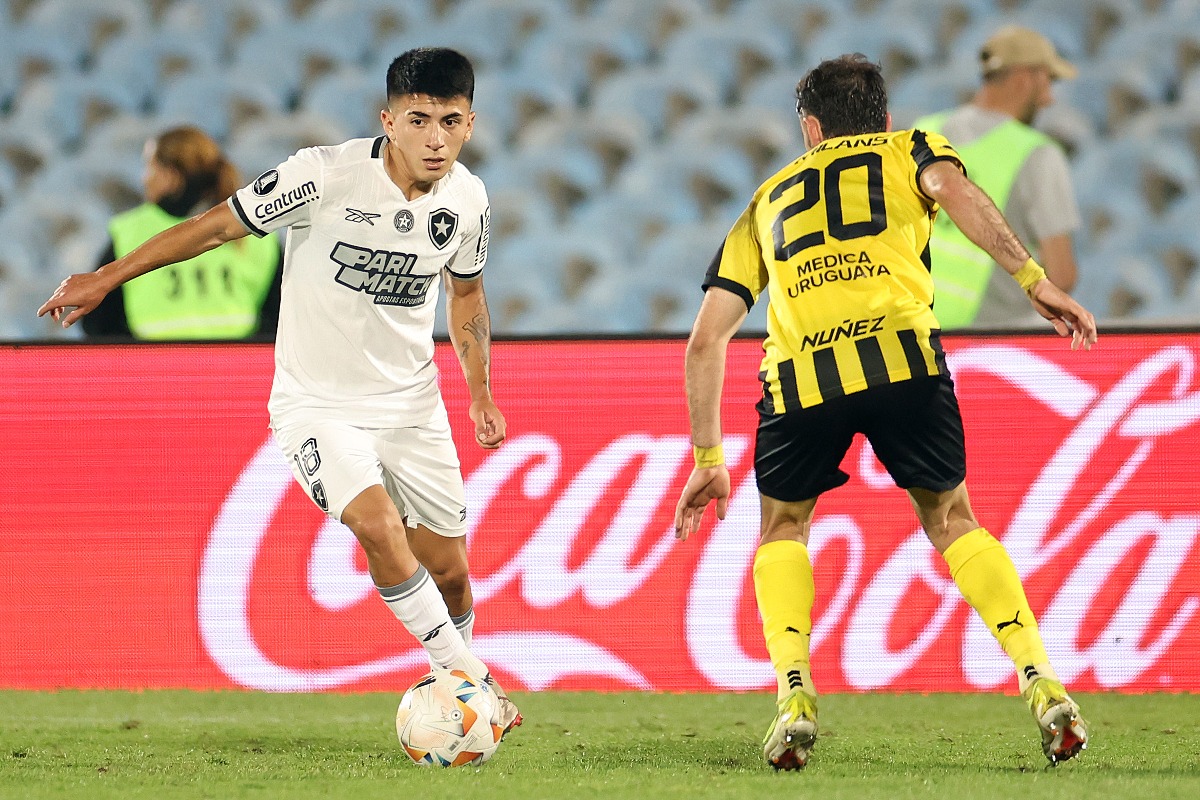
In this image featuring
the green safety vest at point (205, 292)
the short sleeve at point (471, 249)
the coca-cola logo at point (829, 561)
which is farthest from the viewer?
the green safety vest at point (205, 292)

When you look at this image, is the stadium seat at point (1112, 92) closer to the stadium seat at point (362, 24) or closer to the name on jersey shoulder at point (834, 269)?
the stadium seat at point (362, 24)

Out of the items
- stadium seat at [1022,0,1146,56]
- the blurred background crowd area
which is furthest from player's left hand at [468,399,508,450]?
stadium seat at [1022,0,1146,56]

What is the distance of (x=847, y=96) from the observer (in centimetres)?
321

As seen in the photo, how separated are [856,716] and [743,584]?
0.55 metres

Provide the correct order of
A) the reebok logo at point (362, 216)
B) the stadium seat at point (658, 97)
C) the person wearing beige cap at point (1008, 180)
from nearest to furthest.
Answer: the reebok logo at point (362, 216)
the person wearing beige cap at point (1008, 180)
the stadium seat at point (658, 97)

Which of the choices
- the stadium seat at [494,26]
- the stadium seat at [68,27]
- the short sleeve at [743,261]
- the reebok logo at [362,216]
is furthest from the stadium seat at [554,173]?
the short sleeve at [743,261]

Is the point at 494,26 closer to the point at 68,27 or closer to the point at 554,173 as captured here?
the point at 554,173

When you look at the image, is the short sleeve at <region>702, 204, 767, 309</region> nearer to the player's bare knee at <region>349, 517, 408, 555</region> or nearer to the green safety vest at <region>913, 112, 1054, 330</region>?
the player's bare knee at <region>349, 517, 408, 555</region>

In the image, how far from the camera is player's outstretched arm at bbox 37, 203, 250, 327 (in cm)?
316

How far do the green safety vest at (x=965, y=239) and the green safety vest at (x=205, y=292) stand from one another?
2.38m

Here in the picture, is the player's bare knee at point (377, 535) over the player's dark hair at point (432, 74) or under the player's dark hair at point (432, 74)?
under

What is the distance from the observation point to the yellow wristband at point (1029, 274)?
9.53ft

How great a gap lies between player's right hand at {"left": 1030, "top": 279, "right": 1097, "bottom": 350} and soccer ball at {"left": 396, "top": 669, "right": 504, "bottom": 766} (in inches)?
55.5

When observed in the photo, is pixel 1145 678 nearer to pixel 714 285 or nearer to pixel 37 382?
pixel 714 285
